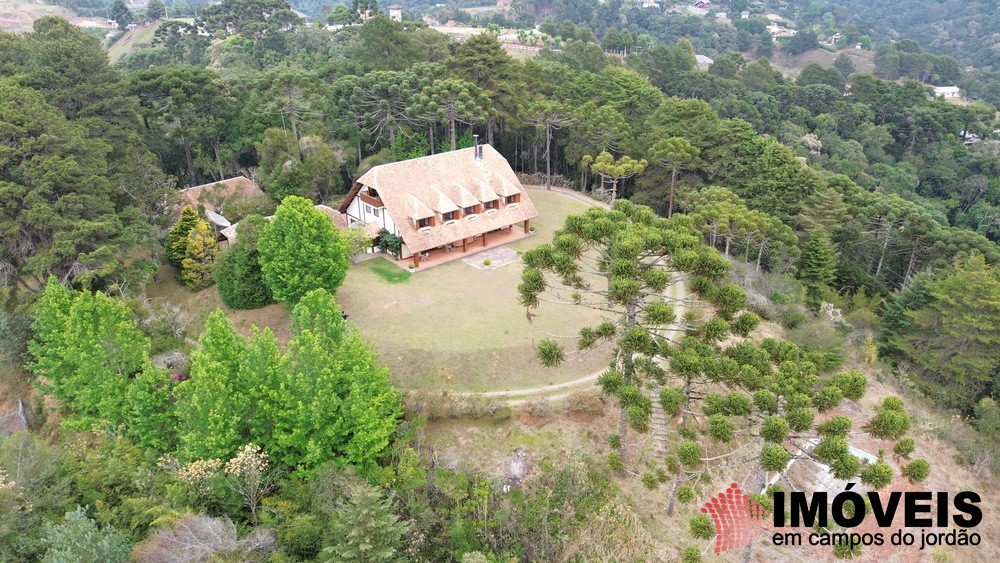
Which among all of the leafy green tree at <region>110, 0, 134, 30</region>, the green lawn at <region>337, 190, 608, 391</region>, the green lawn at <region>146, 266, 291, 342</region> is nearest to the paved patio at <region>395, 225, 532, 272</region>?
the green lawn at <region>337, 190, 608, 391</region>

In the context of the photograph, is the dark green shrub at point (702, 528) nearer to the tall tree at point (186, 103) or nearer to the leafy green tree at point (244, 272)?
the leafy green tree at point (244, 272)

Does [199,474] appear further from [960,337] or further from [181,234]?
[960,337]

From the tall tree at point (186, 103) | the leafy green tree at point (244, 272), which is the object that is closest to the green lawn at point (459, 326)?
the leafy green tree at point (244, 272)

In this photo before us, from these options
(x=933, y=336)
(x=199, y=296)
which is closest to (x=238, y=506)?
(x=199, y=296)

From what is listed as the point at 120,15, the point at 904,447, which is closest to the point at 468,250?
the point at 904,447

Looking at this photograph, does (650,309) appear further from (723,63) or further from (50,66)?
(723,63)

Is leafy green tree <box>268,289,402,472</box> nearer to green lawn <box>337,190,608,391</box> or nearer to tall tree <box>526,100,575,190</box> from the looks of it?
green lawn <box>337,190,608,391</box>
